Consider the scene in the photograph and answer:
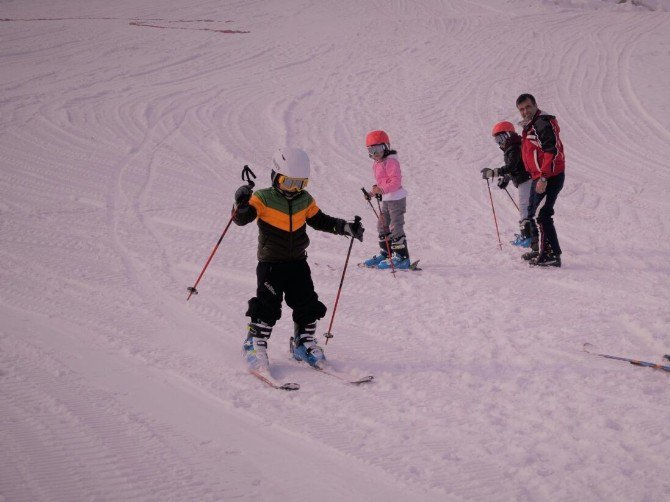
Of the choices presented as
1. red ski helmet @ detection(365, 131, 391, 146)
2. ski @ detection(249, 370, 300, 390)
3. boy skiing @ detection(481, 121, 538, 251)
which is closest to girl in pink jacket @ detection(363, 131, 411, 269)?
red ski helmet @ detection(365, 131, 391, 146)

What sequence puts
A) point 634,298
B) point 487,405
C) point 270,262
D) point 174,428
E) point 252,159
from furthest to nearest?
point 252,159
point 634,298
point 270,262
point 487,405
point 174,428

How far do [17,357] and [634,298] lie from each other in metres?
5.75

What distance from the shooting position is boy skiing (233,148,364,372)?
4.12 metres

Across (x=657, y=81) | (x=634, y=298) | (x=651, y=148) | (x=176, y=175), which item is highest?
(x=657, y=81)

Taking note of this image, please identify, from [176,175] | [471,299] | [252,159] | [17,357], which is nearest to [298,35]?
[252,159]

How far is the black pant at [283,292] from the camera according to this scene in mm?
4270

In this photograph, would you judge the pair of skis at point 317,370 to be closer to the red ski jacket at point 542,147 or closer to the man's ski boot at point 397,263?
the man's ski boot at point 397,263

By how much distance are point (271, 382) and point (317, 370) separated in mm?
457

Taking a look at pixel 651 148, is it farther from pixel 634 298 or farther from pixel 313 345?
pixel 313 345

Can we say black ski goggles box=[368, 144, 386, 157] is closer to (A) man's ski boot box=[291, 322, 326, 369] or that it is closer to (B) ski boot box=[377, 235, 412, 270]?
(B) ski boot box=[377, 235, 412, 270]

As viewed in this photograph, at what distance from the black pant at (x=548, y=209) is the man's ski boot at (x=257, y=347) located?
3897 millimetres

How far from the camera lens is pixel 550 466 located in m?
3.07

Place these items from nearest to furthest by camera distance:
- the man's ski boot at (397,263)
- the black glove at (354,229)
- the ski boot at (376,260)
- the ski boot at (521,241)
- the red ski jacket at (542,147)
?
1. the black glove at (354,229)
2. the red ski jacket at (542,147)
3. the man's ski boot at (397,263)
4. the ski boot at (376,260)
5. the ski boot at (521,241)

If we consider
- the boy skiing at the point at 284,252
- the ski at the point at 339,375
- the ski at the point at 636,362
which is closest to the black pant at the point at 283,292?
the boy skiing at the point at 284,252
